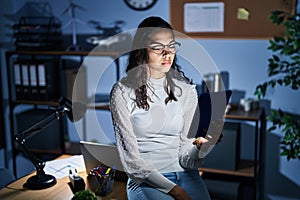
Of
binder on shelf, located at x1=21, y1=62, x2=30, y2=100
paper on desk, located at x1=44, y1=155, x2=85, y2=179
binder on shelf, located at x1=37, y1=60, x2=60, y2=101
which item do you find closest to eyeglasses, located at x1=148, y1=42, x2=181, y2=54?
paper on desk, located at x1=44, y1=155, x2=85, y2=179

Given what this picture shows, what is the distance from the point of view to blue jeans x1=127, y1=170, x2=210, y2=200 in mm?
1866

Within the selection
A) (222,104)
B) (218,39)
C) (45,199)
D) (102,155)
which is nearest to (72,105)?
(102,155)

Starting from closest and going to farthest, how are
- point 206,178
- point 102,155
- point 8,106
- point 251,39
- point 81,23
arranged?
point 102,155
point 251,39
point 206,178
point 81,23
point 8,106

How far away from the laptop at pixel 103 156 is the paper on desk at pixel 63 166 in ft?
0.60

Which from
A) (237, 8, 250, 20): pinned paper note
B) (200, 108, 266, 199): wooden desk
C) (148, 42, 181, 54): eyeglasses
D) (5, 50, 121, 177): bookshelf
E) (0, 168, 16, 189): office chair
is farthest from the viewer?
(5, 50, 121, 177): bookshelf

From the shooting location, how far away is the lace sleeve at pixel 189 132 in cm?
194

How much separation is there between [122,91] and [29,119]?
166 centimetres

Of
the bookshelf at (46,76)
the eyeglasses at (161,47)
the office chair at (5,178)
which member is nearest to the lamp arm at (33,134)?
the office chair at (5,178)

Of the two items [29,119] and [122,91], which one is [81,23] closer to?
[29,119]

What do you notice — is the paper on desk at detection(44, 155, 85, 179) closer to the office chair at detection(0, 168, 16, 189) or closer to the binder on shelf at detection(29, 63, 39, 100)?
the office chair at detection(0, 168, 16, 189)

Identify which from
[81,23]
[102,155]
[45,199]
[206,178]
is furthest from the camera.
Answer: [81,23]

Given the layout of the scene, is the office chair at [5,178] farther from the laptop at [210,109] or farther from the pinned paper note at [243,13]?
the pinned paper note at [243,13]

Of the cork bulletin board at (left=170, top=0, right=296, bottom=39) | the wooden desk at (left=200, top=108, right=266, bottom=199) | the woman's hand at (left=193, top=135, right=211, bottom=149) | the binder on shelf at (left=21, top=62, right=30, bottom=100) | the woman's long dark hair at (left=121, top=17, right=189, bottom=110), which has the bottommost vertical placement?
the wooden desk at (left=200, top=108, right=266, bottom=199)

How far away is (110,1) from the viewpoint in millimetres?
3127
